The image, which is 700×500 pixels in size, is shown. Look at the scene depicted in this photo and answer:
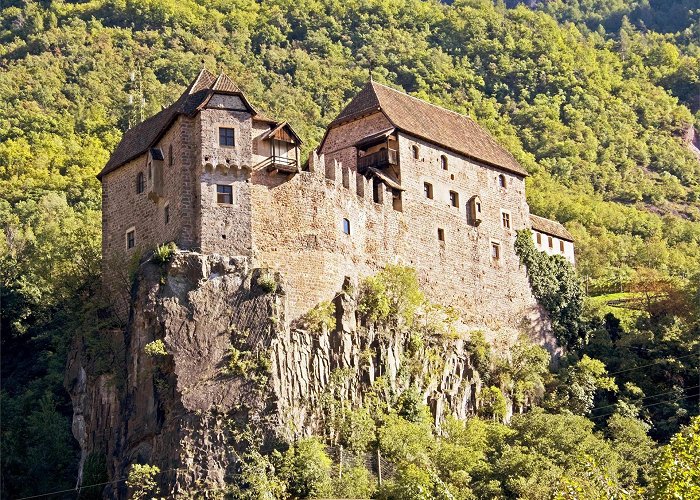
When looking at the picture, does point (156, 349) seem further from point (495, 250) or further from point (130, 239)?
point (495, 250)

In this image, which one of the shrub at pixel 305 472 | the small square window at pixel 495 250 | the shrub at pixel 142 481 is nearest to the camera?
the shrub at pixel 142 481

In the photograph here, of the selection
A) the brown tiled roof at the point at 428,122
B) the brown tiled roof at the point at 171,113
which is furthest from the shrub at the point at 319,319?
the brown tiled roof at the point at 428,122

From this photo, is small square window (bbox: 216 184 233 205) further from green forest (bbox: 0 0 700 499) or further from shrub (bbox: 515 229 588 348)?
shrub (bbox: 515 229 588 348)

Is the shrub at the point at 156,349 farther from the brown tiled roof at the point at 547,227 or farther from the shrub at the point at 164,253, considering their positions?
the brown tiled roof at the point at 547,227

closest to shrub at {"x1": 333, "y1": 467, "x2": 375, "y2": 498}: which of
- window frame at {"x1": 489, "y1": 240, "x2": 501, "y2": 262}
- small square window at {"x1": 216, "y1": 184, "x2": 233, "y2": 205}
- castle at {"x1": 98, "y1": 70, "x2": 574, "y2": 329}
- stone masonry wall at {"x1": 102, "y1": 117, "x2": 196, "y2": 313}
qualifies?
castle at {"x1": 98, "y1": 70, "x2": 574, "y2": 329}

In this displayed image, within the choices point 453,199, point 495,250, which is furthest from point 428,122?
point 495,250

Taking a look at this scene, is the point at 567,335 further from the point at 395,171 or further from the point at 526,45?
the point at 526,45

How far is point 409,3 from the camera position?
5999 inches

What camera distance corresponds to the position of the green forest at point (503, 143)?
6162 centimetres

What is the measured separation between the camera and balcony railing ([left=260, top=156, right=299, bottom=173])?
62.4m

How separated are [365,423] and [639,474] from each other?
49.1 ft

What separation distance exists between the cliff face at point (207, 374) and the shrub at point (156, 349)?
142 millimetres

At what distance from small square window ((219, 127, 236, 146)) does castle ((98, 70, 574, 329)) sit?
75mm

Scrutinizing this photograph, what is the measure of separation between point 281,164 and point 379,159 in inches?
420
